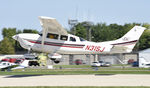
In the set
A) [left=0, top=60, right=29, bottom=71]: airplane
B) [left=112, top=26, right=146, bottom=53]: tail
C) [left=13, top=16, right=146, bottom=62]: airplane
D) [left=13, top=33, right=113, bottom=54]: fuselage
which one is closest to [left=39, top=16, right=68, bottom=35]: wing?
[left=13, top=16, right=146, bottom=62]: airplane

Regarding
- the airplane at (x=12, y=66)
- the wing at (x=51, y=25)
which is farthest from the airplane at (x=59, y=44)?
the airplane at (x=12, y=66)

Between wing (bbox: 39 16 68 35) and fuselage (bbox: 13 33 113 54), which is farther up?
wing (bbox: 39 16 68 35)

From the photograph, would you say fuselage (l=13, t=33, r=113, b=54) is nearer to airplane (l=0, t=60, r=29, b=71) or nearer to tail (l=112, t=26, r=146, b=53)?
tail (l=112, t=26, r=146, b=53)

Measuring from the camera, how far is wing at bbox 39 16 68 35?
1994 cm

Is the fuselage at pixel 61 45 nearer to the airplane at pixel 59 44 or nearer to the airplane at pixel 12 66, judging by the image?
the airplane at pixel 59 44

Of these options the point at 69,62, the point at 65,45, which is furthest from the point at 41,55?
the point at 69,62

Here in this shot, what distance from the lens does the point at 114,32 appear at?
326ft

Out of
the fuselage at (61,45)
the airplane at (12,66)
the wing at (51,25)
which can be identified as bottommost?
the airplane at (12,66)

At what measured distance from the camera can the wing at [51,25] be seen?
19.9 meters

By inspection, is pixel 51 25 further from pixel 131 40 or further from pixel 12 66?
pixel 12 66

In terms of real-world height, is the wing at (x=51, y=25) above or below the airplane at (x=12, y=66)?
above

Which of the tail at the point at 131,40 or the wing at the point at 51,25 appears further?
the tail at the point at 131,40

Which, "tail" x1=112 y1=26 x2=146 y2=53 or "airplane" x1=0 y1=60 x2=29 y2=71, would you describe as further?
"airplane" x1=0 y1=60 x2=29 y2=71

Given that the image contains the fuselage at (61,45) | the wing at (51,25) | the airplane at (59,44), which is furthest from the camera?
the fuselage at (61,45)
